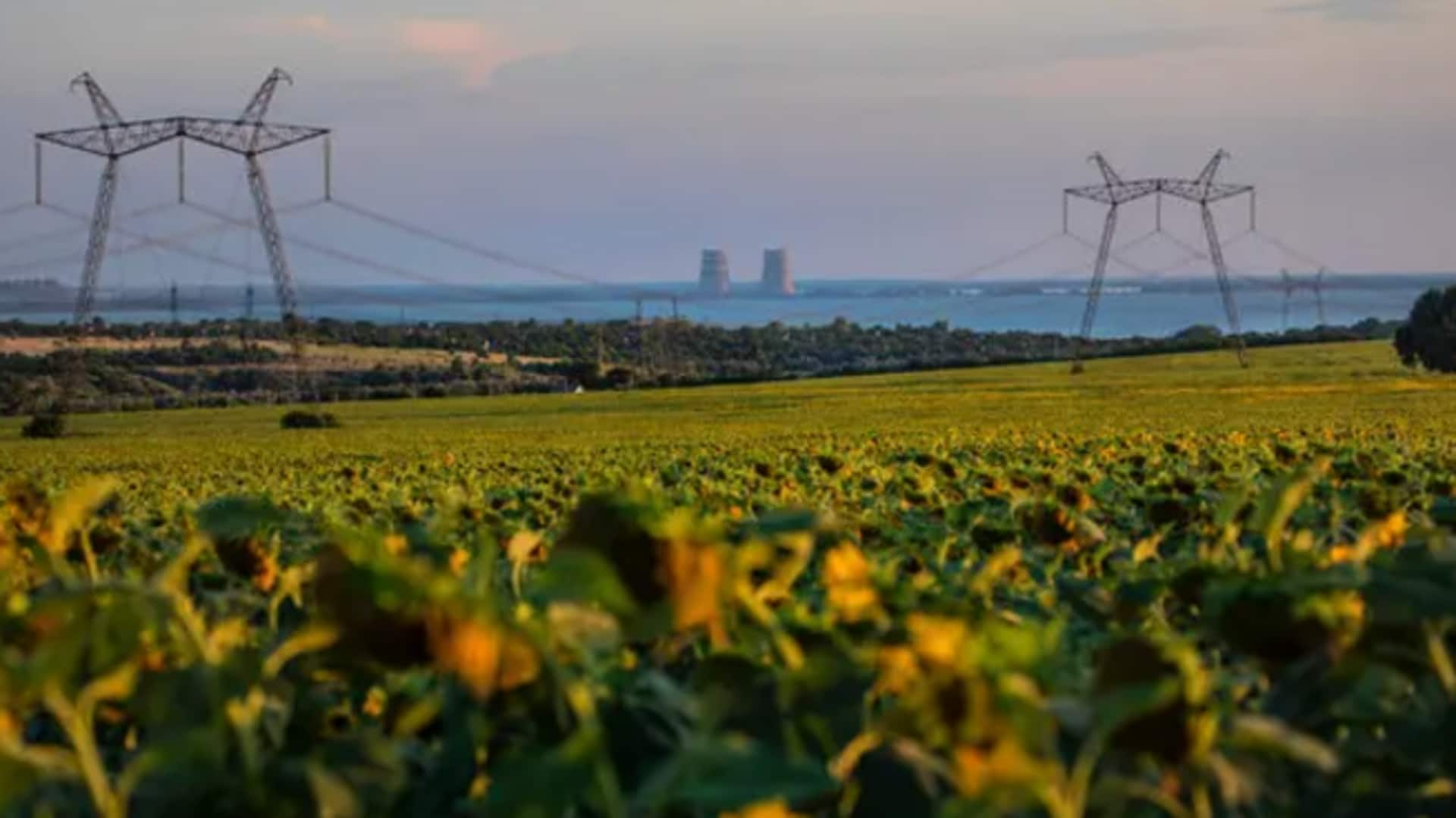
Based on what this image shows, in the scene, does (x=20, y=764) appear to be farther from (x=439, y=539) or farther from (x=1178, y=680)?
(x=439, y=539)

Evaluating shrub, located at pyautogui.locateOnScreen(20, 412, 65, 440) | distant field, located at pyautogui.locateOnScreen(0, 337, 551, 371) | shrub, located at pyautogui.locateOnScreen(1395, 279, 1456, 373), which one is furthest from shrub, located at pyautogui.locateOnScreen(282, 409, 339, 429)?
distant field, located at pyautogui.locateOnScreen(0, 337, 551, 371)

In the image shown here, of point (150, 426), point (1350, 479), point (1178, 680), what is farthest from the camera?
point (150, 426)

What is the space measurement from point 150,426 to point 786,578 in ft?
156

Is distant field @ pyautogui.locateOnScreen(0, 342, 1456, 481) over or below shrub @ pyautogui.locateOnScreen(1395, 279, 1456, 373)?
below

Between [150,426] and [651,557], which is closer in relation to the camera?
[651,557]

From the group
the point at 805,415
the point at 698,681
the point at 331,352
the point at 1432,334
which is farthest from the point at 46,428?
the point at 331,352

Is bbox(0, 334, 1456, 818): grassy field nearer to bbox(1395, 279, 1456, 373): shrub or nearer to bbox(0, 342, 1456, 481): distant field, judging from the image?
bbox(0, 342, 1456, 481): distant field

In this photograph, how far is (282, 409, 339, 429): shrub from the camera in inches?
1784

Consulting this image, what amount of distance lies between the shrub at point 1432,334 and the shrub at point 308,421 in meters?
32.5

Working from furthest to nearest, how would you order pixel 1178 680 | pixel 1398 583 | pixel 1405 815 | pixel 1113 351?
pixel 1113 351, pixel 1398 583, pixel 1405 815, pixel 1178 680

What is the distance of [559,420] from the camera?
44.5m

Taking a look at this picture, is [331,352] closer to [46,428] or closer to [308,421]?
[308,421]

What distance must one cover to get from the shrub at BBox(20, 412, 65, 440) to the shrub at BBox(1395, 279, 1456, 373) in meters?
38.0

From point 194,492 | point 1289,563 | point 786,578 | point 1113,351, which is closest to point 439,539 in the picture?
point 786,578
